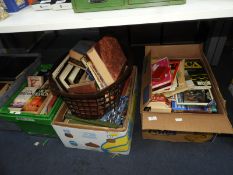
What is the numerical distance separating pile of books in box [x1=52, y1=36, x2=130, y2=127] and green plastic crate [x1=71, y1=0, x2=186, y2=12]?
5.6 inches

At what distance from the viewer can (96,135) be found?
0.85 m

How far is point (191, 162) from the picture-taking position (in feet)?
2.97

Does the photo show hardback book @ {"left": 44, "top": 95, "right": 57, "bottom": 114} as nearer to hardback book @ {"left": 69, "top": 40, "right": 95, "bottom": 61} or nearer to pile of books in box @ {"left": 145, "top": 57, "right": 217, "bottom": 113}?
hardback book @ {"left": 69, "top": 40, "right": 95, "bottom": 61}

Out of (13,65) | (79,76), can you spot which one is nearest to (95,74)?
(79,76)

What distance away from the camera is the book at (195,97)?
86cm

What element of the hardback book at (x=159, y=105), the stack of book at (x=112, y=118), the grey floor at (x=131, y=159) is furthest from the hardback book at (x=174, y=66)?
the grey floor at (x=131, y=159)

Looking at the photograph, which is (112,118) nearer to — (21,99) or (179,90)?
(179,90)

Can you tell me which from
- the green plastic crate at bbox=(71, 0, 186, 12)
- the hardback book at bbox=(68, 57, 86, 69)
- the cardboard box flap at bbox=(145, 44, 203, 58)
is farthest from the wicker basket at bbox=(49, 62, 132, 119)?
the cardboard box flap at bbox=(145, 44, 203, 58)

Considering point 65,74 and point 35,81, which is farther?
point 35,81

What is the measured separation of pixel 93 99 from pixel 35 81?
51 centimetres

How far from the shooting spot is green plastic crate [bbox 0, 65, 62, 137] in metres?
0.88

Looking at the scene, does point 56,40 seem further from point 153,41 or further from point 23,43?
point 153,41

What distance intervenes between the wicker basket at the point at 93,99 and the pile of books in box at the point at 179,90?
201mm

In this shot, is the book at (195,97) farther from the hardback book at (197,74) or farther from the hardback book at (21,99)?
Answer: the hardback book at (21,99)
